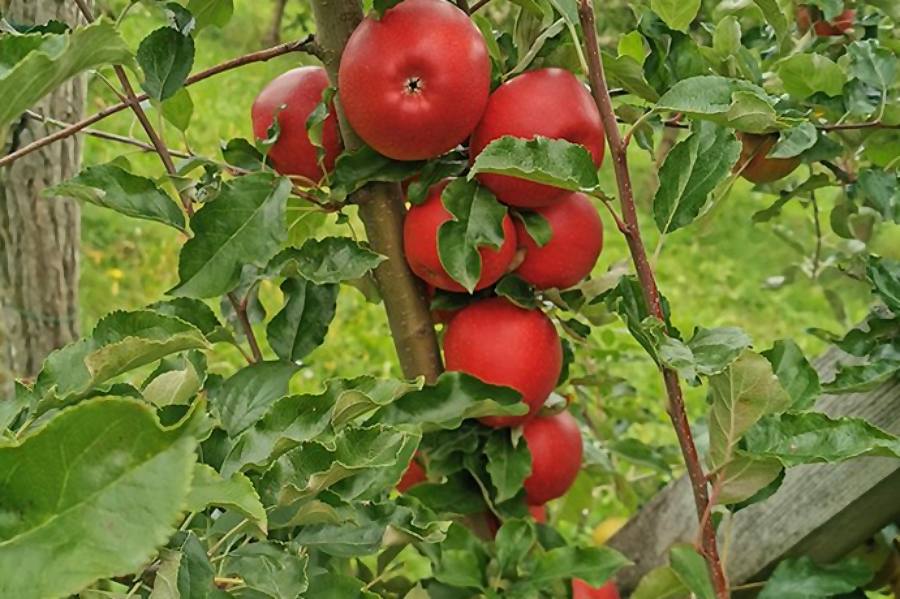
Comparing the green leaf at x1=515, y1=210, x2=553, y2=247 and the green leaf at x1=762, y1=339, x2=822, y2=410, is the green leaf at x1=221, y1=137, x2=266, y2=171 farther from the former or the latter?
the green leaf at x1=762, y1=339, x2=822, y2=410

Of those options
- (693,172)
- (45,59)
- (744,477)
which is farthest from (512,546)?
(45,59)

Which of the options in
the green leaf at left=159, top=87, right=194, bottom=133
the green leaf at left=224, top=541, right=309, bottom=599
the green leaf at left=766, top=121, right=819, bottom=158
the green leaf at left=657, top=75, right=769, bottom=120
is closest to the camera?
the green leaf at left=224, top=541, right=309, bottom=599

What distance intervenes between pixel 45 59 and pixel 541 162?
283mm

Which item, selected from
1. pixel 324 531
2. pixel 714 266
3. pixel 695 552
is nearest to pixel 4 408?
pixel 324 531

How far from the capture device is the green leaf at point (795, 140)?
0.70m

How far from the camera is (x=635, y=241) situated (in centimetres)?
62

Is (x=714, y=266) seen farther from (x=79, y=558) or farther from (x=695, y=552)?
(x=79, y=558)

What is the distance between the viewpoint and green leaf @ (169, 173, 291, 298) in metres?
0.64

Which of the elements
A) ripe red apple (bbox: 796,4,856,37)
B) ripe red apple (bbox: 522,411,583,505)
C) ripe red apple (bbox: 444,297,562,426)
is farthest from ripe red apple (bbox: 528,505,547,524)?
ripe red apple (bbox: 796,4,856,37)

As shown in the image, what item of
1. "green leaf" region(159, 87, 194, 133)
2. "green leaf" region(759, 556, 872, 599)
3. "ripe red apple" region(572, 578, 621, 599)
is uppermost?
"green leaf" region(159, 87, 194, 133)

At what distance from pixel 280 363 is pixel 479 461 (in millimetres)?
201

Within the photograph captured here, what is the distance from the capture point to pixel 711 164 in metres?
0.64

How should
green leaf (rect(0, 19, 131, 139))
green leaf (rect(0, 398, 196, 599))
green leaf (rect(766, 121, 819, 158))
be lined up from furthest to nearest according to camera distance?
green leaf (rect(766, 121, 819, 158)), green leaf (rect(0, 19, 131, 139)), green leaf (rect(0, 398, 196, 599))

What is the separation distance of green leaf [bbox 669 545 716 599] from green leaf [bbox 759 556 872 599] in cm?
10
